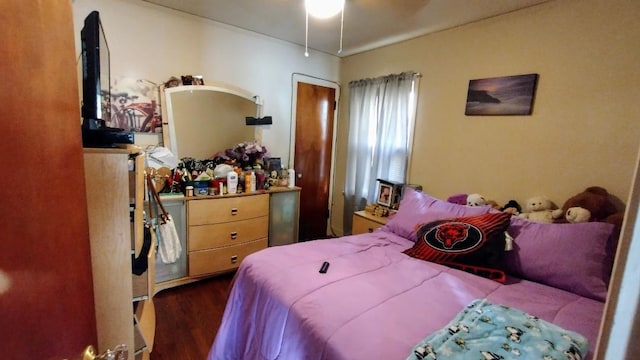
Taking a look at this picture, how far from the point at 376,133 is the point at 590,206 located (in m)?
1.87

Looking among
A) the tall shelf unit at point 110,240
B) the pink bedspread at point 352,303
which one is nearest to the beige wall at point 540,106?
the pink bedspread at point 352,303

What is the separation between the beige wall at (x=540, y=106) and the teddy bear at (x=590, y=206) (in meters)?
0.08

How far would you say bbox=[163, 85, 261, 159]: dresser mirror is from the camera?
101 inches

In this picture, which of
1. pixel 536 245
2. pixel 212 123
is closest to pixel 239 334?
pixel 536 245

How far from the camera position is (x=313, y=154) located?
3.58 meters

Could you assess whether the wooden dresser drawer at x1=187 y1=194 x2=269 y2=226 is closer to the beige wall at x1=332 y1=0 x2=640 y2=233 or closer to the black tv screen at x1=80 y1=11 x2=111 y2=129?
the black tv screen at x1=80 y1=11 x2=111 y2=129

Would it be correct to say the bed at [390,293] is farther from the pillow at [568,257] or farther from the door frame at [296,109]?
the door frame at [296,109]

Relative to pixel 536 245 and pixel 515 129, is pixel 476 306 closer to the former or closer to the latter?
pixel 536 245

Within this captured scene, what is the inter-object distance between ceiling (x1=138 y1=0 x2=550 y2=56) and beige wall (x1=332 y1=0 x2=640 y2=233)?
0.17 meters

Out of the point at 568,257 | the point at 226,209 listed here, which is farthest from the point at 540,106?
the point at 226,209

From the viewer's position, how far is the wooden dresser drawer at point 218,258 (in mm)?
2436

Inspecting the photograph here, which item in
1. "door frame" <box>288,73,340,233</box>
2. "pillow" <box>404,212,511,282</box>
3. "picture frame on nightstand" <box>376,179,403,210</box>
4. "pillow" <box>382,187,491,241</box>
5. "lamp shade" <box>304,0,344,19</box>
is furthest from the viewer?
"door frame" <box>288,73,340,233</box>

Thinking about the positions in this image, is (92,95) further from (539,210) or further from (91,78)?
(539,210)

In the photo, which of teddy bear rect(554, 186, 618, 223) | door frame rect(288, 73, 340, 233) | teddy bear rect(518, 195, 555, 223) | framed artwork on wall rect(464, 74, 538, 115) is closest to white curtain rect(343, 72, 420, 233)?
door frame rect(288, 73, 340, 233)
